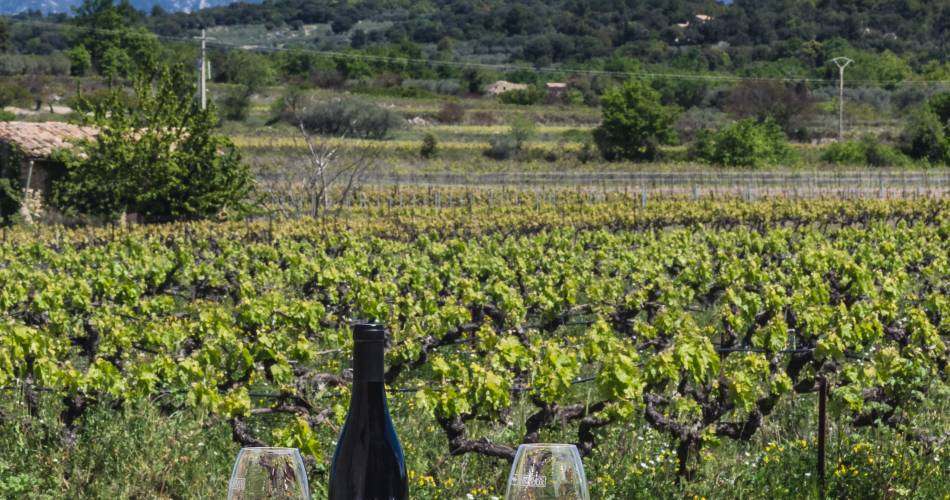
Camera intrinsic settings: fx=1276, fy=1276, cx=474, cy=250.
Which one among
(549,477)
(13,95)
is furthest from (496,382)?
(13,95)

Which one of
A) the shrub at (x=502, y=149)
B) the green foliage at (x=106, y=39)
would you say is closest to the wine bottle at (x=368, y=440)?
the shrub at (x=502, y=149)

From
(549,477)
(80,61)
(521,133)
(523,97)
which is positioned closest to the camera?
(549,477)

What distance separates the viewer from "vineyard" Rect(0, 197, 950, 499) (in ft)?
20.9

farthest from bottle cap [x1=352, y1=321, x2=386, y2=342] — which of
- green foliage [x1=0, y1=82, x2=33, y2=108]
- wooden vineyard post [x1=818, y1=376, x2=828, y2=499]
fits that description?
green foliage [x1=0, y1=82, x2=33, y2=108]

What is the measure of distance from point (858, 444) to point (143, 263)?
10920 mm

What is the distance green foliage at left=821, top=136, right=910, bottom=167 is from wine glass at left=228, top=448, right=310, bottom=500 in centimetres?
5829

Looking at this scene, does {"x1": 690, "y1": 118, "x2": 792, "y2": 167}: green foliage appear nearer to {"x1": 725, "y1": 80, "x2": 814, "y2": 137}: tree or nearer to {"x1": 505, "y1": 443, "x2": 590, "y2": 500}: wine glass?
{"x1": 725, "y1": 80, "x2": 814, "y2": 137}: tree

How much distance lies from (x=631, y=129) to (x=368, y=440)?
60006 mm

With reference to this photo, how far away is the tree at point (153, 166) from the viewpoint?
93.8 ft

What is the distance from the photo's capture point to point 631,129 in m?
61.4

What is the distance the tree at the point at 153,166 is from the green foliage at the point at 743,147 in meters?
31.7

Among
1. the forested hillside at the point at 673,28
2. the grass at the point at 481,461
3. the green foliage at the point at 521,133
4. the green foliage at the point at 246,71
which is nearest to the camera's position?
the grass at the point at 481,461

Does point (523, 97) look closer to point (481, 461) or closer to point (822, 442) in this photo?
point (481, 461)

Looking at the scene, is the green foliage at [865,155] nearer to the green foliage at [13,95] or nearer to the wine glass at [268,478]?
the green foliage at [13,95]
